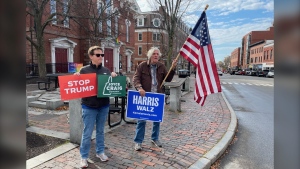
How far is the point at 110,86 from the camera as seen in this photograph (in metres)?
4.17

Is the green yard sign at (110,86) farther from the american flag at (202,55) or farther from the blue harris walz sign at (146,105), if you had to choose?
the american flag at (202,55)

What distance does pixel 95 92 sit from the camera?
151 inches

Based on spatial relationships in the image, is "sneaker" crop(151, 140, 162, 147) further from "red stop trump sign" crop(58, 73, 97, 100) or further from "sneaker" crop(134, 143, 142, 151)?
"red stop trump sign" crop(58, 73, 97, 100)

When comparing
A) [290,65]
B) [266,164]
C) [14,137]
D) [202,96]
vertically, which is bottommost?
[266,164]

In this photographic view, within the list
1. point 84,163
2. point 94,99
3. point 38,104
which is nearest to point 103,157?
point 84,163

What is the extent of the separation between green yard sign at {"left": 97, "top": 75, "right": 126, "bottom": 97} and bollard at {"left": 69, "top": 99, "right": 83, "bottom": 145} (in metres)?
0.81

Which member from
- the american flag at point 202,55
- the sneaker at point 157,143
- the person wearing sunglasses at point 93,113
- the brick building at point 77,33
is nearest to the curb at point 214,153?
the sneaker at point 157,143

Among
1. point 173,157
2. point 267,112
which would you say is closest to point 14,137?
point 173,157

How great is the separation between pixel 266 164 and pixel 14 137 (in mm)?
4515

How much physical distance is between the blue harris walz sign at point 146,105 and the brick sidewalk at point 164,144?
2.28 feet

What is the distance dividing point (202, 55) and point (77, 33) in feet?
76.0

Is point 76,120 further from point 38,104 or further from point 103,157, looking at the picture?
point 38,104

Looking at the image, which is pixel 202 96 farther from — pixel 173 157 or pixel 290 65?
pixel 290 65

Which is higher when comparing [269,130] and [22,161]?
[22,161]
